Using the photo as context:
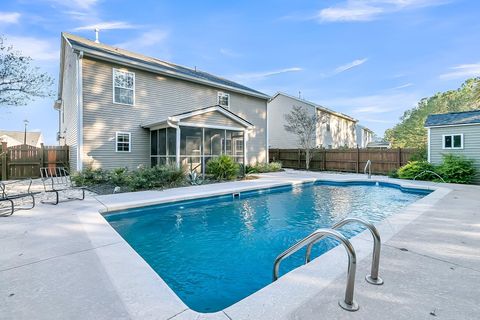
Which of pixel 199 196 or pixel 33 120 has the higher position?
pixel 33 120

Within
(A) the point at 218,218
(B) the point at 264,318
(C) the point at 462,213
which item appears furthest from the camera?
(A) the point at 218,218

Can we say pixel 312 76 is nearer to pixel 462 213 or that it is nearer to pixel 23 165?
pixel 462 213

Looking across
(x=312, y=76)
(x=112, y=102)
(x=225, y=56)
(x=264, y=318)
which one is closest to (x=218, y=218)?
(x=264, y=318)

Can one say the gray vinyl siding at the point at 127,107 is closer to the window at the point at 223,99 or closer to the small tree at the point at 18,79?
the window at the point at 223,99

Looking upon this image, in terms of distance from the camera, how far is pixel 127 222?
19.5ft

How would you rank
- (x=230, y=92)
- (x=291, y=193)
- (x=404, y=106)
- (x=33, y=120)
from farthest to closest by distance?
(x=404, y=106) → (x=33, y=120) → (x=230, y=92) → (x=291, y=193)

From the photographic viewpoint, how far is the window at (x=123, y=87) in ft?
37.7

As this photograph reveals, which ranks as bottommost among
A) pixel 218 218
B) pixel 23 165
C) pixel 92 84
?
pixel 218 218

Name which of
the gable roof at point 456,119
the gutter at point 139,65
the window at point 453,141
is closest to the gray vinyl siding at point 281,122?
the gutter at point 139,65

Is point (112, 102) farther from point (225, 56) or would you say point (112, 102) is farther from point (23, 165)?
point (225, 56)

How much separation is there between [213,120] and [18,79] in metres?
7.70

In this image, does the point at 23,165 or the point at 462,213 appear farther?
the point at 23,165

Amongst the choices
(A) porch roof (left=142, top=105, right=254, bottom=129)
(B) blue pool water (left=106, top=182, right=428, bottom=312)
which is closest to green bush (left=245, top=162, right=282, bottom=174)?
(A) porch roof (left=142, top=105, right=254, bottom=129)

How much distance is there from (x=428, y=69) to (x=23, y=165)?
28.5m
